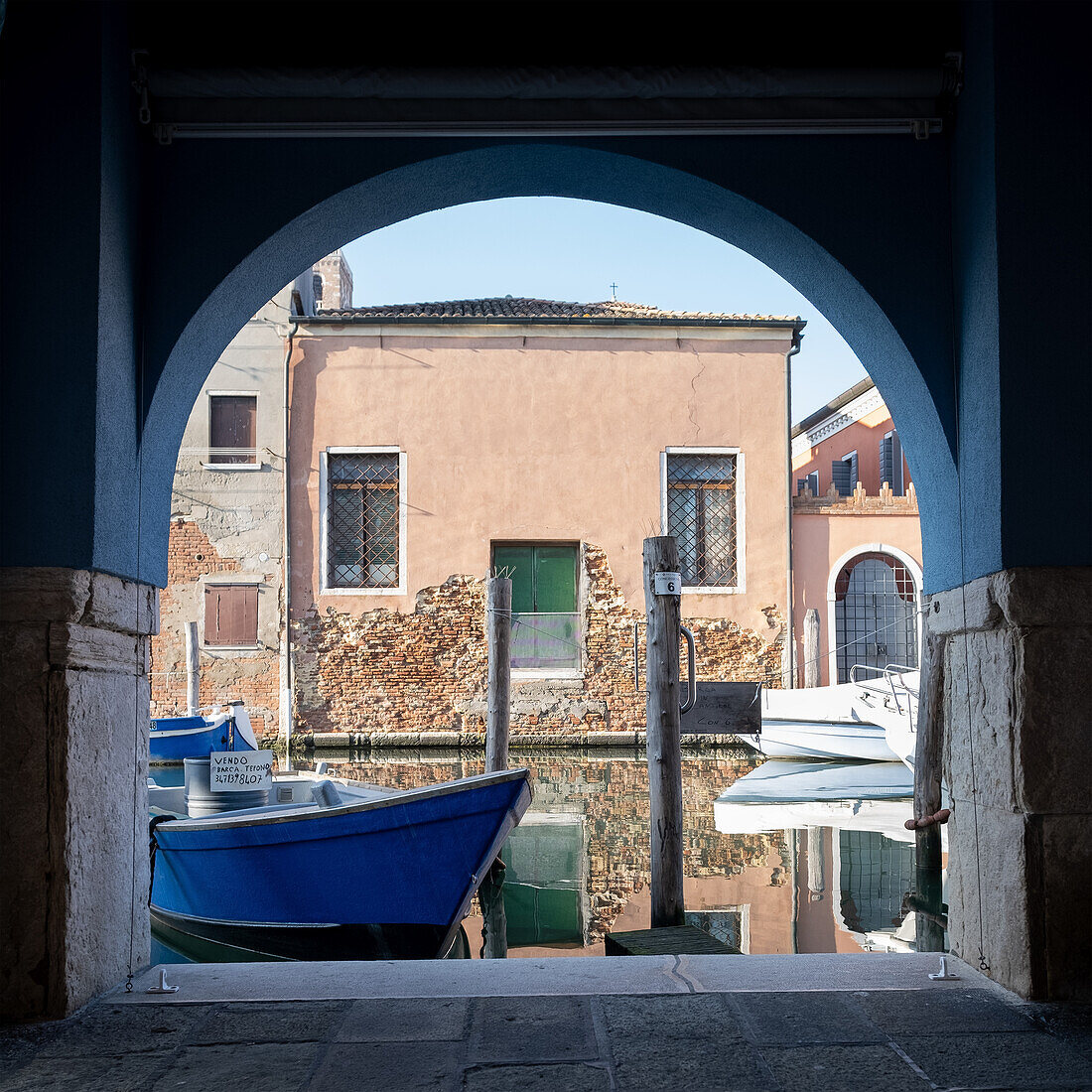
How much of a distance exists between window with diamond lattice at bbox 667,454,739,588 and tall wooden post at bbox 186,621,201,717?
18.3 ft

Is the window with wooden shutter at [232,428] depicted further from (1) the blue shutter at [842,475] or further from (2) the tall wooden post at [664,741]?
(1) the blue shutter at [842,475]

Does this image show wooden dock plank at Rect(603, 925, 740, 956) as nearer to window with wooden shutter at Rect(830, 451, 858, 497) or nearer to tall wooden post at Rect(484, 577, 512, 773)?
tall wooden post at Rect(484, 577, 512, 773)

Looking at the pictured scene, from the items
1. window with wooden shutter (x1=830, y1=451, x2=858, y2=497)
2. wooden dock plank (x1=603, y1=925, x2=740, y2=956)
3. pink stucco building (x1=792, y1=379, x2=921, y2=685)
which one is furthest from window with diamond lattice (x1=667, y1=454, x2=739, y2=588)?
wooden dock plank (x1=603, y1=925, x2=740, y2=956)

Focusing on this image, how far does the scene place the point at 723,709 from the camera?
5152mm

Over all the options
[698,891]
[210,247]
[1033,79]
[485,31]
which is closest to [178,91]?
[210,247]

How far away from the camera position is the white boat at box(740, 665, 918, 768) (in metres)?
10.4

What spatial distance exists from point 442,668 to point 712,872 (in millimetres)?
6830

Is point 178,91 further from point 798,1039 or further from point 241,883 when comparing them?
point 241,883

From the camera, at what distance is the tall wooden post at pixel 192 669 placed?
1269 centimetres

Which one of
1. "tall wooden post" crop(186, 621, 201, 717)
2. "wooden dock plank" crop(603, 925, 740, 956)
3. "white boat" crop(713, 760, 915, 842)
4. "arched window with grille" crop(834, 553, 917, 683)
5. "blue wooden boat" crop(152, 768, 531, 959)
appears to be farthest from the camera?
"arched window with grille" crop(834, 553, 917, 683)

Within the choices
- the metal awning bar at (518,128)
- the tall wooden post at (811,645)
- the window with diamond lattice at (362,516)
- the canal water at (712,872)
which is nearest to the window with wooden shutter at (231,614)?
the window with diamond lattice at (362,516)

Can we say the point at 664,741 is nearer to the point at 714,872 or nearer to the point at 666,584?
the point at 666,584

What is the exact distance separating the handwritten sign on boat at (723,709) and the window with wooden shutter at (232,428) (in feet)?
31.5

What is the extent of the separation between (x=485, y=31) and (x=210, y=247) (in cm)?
94
